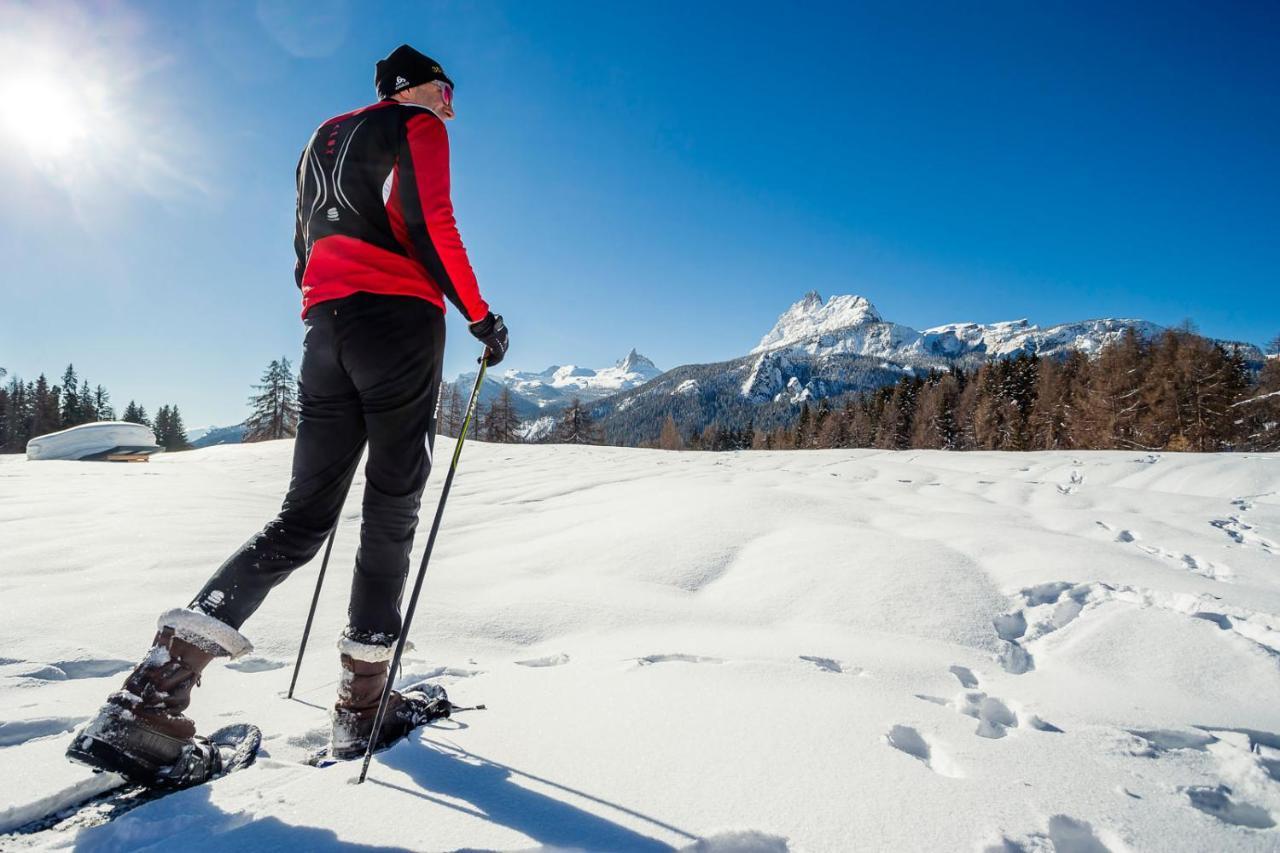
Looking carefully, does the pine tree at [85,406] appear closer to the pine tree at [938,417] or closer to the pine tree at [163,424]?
the pine tree at [163,424]

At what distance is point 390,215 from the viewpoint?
5.78ft

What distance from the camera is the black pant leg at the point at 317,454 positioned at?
168 cm

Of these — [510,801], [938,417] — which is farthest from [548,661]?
[938,417]

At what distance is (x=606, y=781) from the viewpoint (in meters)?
1.33

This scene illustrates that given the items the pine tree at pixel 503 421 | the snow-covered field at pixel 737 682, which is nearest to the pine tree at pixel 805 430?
the pine tree at pixel 503 421

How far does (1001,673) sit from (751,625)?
100 cm

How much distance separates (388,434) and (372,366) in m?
0.22

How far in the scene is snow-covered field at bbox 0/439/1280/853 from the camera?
119cm

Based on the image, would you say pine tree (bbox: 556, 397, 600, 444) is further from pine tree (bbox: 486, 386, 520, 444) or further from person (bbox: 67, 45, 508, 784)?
person (bbox: 67, 45, 508, 784)

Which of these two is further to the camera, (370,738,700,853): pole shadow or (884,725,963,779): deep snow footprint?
(884,725,963,779): deep snow footprint

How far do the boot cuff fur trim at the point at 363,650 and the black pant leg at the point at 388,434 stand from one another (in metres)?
0.03

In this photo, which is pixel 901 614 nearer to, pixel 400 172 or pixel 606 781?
pixel 606 781

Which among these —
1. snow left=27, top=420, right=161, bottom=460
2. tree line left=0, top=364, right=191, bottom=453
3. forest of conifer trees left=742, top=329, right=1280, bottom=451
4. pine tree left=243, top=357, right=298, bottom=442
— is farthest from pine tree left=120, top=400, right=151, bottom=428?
forest of conifer trees left=742, top=329, right=1280, bottom=451

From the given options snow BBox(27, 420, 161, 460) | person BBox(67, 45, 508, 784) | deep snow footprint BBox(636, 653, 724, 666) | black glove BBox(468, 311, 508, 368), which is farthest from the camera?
snow BBox(27, 420, 161, 460)
